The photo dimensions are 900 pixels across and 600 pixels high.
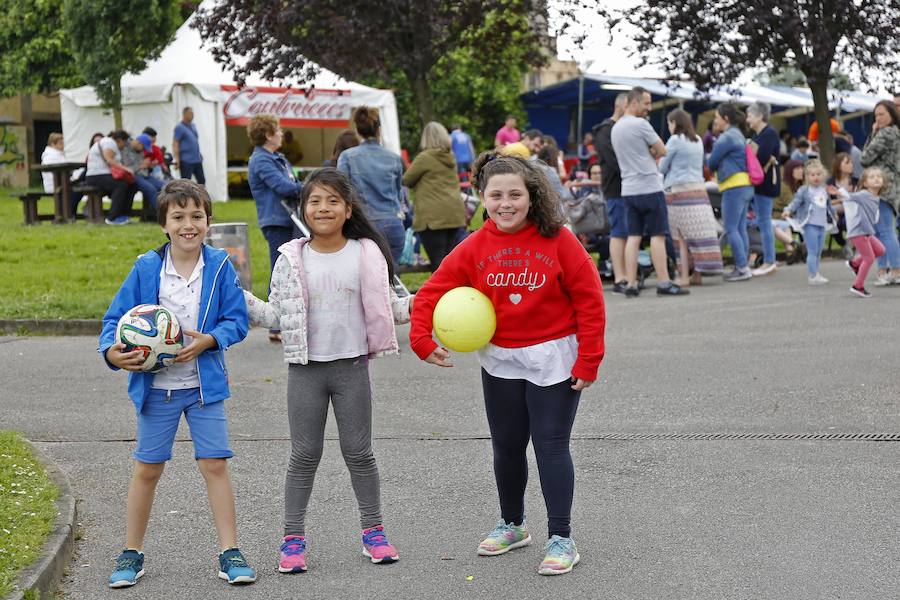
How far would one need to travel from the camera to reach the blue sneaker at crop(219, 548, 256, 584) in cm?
517

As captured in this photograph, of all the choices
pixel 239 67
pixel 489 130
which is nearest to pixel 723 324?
pixel 239 67

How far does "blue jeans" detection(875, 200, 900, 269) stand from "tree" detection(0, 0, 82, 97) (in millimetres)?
32906

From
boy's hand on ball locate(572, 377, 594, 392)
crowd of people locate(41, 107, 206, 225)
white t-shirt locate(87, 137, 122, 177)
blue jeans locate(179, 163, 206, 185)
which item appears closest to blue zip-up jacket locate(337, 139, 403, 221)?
boy's hand on ball locate(572, 377, 594, 392)

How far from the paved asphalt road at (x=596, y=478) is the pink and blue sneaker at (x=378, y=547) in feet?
0.14

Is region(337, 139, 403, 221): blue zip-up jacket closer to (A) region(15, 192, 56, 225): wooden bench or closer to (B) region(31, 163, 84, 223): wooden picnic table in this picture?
(A) region(15, 192, 56, 225): wooden bench

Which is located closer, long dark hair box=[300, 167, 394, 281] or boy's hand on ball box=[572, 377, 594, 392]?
boy's hand on ball box=[572, 377, 594, 392]

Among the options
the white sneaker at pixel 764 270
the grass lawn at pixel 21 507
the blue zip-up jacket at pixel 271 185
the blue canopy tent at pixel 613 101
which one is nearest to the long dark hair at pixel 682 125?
the white sneaker at pixel 764 270

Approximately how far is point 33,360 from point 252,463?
4374 mm

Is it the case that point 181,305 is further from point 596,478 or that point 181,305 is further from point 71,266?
point 71,266

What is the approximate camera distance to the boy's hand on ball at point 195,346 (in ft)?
16.7

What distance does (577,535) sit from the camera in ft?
18.8

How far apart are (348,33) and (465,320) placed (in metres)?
16.9

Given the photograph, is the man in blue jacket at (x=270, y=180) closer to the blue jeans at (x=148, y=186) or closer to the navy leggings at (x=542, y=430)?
the navy leggings at (x=542, y=430)

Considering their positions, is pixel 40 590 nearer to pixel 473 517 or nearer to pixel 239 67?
pixel 473 517
